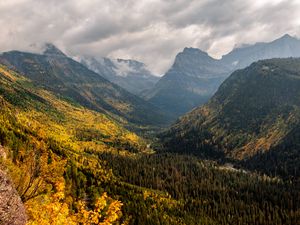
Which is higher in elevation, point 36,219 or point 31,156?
point 31,156

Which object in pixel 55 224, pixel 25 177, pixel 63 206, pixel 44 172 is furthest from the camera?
pixel 44 172

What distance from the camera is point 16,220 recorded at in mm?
29375

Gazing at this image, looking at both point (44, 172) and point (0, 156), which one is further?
point (44, 172)

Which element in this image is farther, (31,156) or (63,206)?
(31,156)

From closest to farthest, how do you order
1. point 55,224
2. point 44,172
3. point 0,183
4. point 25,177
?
point 0,183, point 55,224, point 25,177, point 44,172

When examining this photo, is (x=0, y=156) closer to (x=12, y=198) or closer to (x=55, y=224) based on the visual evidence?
(x=12, y=198)

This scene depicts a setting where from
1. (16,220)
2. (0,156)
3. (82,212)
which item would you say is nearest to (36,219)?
(16,220)

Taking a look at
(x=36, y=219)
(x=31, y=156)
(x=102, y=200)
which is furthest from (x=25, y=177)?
(x=102, y=200)

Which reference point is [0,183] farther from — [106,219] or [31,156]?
[106,219]

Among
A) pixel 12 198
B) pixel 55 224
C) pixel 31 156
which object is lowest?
pixel 55 224

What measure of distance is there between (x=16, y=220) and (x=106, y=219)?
7796mm

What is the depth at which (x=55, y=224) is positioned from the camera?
99.0ft

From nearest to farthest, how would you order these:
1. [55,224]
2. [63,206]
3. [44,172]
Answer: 1. [55,224]
2. [63,206]
3. [44,172]

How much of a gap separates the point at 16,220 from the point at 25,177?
5.94 meters
